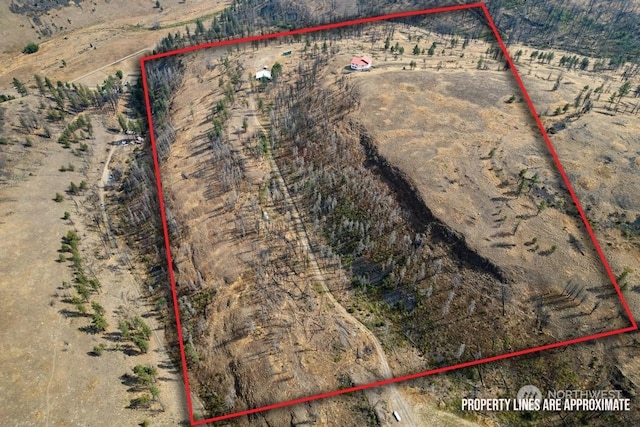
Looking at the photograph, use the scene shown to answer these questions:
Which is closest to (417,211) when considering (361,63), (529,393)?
(529,393)

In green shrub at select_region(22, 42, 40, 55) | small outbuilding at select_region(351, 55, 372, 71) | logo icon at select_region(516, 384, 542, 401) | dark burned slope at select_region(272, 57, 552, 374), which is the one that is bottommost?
logo icon at select_region(516, 384, 542, 401)

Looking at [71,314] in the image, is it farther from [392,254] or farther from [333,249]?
[392,254]

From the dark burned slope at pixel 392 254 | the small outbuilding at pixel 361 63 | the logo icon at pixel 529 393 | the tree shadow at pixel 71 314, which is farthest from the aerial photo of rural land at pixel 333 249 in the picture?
the small outbuilding at pixel 361 63

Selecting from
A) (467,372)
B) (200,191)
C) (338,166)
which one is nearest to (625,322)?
(467,372)

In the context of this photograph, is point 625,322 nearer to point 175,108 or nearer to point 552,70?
point 552,70

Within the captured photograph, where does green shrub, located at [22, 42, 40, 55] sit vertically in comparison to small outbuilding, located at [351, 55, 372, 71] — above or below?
below

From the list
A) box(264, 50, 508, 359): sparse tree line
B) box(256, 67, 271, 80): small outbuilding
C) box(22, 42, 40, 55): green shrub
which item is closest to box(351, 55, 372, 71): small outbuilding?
box(264, 50, 508, 359): sparse tree line

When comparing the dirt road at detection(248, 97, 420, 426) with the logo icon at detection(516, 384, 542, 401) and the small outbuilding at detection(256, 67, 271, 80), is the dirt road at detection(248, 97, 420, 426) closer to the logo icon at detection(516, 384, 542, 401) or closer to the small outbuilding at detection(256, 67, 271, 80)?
the logo icon at detection(516, 384, 542, 401)
